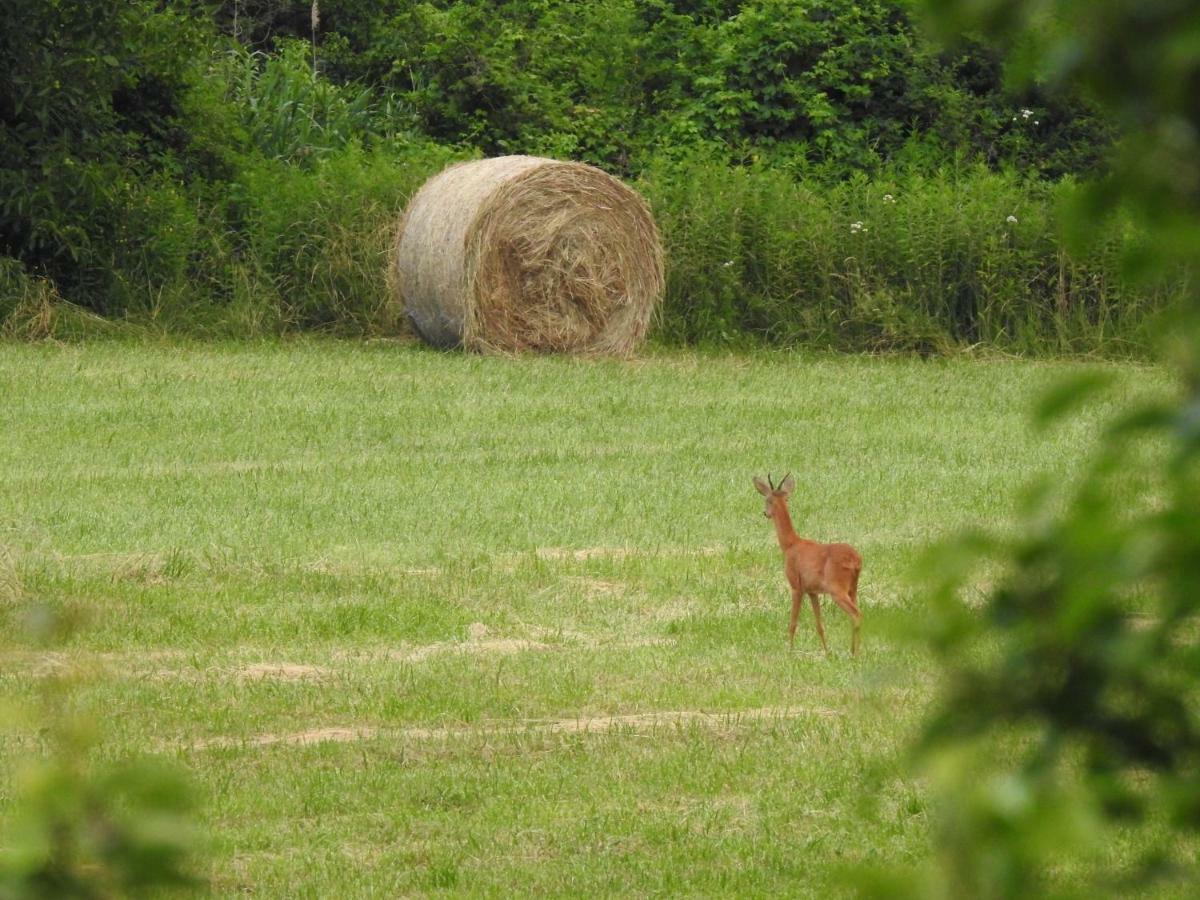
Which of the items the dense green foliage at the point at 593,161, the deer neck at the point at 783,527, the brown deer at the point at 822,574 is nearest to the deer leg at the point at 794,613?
the brown deer at the point at 822,574

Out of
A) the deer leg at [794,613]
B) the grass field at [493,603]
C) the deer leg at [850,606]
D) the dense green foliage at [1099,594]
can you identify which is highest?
the dense green foliage at [1099,594]

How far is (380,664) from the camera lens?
746 centimetres

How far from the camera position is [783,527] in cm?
787

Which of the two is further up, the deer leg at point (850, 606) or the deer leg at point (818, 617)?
the deer leg at point (850, 606)

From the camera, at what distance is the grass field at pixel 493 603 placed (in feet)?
18.4

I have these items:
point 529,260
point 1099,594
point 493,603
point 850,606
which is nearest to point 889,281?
point 529,260

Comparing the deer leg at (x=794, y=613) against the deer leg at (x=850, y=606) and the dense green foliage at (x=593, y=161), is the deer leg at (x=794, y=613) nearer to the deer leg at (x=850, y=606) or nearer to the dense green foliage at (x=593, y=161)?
the deer leg at (x=850, y=606)

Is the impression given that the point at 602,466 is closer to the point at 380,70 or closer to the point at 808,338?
the point at 808,338

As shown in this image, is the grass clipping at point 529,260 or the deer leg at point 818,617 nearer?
the deer leg at point 818,617

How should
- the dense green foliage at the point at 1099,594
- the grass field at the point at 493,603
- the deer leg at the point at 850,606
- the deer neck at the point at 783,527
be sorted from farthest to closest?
the deer neck at the point at 783,527
the deer leg at the point at 850,606
the grass field at the point at 493,603
the dense green foliage at the point at 1099,594

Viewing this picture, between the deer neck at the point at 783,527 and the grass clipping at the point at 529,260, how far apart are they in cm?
931

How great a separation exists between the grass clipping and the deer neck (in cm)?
931

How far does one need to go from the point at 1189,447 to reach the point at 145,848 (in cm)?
72

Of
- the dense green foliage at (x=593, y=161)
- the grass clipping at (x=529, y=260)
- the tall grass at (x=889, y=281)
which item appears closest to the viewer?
the grass clipping at (x=529, y=260)
